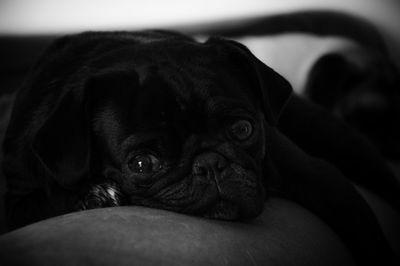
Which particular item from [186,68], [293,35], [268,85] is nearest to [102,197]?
[186,68]

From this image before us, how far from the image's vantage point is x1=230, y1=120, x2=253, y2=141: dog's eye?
1403 mm

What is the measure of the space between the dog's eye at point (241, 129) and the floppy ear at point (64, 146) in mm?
397

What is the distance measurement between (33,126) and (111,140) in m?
0.32

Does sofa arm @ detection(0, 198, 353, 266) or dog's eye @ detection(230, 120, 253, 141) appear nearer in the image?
sofa arm @ detection(0, 198, 353, 266)

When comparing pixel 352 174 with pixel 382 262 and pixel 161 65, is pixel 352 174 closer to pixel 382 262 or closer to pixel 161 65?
pixel 382 262

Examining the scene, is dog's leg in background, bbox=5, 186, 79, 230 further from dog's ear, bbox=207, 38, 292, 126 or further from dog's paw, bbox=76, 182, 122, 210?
dog's ear, bbox=207, 38, 292, 126

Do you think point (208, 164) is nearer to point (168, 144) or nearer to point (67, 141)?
point (168, 144)

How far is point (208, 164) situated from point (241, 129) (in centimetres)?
15

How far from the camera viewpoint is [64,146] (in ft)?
4.22

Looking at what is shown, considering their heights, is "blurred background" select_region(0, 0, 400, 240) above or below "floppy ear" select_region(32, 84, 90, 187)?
below

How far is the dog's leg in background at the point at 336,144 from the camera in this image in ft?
6.36

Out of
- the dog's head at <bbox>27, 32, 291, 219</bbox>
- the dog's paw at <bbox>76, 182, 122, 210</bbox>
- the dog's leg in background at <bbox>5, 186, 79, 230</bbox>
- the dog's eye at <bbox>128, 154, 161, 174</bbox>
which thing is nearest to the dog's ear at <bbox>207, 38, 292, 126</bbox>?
the dog's head at <bbox>27, 32, 291, 219</bbox>

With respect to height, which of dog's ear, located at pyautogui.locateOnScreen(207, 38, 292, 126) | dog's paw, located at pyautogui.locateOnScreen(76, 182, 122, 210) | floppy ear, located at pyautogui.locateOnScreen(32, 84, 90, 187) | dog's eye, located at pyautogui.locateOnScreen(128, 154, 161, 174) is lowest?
dog's paw, located at pyautogui.locateOnScreen(76, 182, 122, 210)

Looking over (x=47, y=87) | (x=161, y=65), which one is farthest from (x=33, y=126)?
(x=161, y=65)
